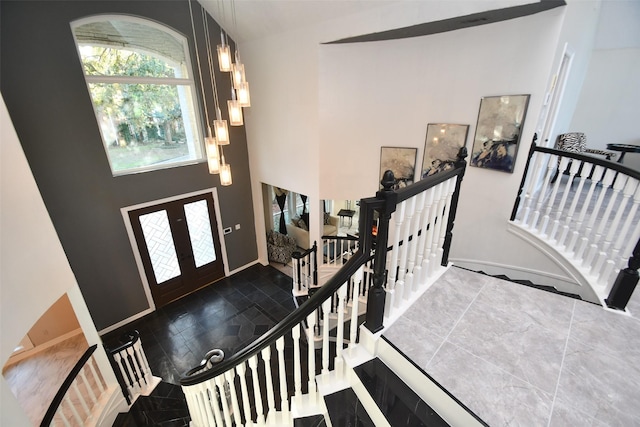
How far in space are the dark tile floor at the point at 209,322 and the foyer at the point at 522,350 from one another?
385 cm

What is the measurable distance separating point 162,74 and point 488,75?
5254mm

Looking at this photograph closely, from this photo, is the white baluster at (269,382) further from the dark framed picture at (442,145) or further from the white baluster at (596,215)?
the dark framed picture at (442,145)

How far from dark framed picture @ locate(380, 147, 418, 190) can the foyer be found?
2409mm

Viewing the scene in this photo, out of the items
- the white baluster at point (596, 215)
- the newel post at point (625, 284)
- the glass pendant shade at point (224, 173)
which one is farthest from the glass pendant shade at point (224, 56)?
the newel post at point (625, 284)

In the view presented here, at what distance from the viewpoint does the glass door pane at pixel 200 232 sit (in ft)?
19.1

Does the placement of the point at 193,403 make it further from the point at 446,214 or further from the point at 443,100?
the point at 443,100

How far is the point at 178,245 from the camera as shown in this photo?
5773mm

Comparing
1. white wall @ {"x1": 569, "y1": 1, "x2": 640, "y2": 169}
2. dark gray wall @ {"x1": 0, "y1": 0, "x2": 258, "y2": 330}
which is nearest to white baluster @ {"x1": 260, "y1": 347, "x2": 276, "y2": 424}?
dark gray wall @ {"x1": 0, "y1": 0, "x2": 258, "y2": 330}

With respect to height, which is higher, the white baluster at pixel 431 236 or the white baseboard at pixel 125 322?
the white baluster at pixel 431 236

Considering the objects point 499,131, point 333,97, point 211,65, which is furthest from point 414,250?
point 211,65

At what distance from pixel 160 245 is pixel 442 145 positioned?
18.0 feet

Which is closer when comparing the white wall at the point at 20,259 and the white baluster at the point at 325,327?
the white baluster at the point at 325,327

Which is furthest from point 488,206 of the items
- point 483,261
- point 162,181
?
point 162,181

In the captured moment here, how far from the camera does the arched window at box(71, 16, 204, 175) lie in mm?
4371
